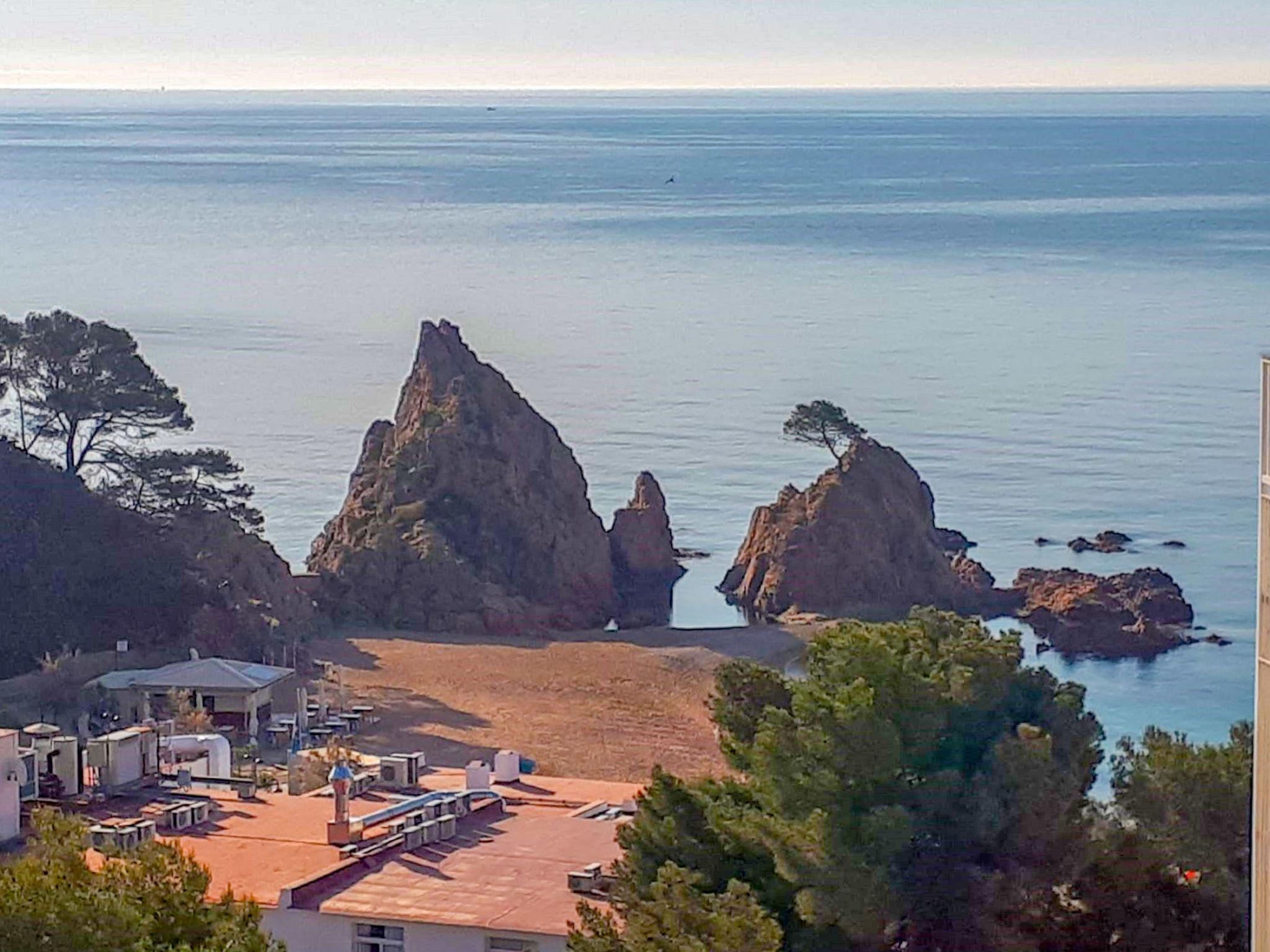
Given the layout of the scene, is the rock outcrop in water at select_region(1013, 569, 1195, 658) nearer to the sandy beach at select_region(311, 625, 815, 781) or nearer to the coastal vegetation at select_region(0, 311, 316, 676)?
the sandy beach at select_region(311, 625, 815, 781)

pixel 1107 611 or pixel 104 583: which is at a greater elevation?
pixel 104 583

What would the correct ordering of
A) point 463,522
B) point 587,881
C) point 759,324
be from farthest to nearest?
point 759,324 → point 463,522 → point 587,881

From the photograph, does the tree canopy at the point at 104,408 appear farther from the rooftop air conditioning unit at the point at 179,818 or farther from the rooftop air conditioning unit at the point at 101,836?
the rooftop air conditioning unit at the point at 101,836

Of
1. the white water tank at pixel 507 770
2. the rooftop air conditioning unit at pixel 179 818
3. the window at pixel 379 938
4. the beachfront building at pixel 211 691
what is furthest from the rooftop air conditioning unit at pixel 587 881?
the beachfront building at pixel 211 691

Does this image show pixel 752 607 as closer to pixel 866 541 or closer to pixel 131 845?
pixel 866 541

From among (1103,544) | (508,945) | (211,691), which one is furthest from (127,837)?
(1103,544)

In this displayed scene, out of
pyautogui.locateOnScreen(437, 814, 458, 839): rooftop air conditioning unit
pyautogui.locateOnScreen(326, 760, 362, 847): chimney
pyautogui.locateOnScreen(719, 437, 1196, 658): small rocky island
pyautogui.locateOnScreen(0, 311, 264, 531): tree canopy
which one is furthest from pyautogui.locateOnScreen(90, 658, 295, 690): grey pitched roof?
pyautogui.locateOnScreen(719, 437, 1196, 658): small rocky island

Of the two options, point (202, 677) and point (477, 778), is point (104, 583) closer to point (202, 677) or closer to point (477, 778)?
point (202, 677)
